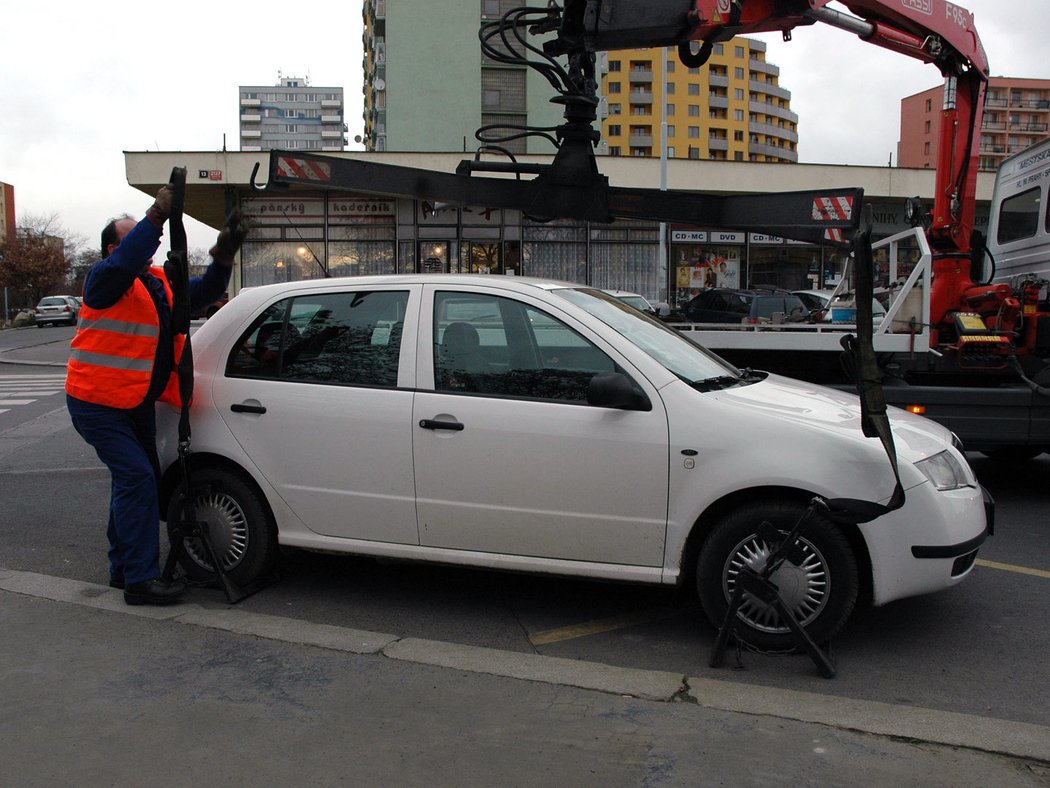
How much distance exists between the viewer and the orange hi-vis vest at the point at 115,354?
4625 mm

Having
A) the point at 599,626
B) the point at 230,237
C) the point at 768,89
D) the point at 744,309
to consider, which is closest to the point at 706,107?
the point at 768,89

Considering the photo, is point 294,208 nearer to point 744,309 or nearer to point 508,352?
point 744,309

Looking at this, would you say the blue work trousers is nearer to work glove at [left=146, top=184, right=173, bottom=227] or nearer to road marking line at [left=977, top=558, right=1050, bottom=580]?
work glove at [left=146, top=184, right=173, bottom=227]

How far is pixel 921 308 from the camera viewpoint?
7.14m

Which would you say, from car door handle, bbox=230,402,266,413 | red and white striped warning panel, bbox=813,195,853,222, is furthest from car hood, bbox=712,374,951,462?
car door handle, bbox=230,402,266,413

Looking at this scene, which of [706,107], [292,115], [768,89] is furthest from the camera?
[292,115]

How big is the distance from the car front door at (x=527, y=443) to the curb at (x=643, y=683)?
0.53m

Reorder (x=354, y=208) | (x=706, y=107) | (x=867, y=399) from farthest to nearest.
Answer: (x=706, y=107) → (x=354, y=208) → (x=867, y=399)

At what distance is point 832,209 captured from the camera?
6.49 metres

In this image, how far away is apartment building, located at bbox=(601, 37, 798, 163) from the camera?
327 feet

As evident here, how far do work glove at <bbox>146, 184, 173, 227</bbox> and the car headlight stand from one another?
3627 millimetres

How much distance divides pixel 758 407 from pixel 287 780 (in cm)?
245

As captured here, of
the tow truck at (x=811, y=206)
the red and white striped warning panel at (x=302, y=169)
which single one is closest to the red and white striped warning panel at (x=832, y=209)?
the tow truck at (x=811, y=206)

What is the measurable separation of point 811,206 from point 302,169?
140 inches
